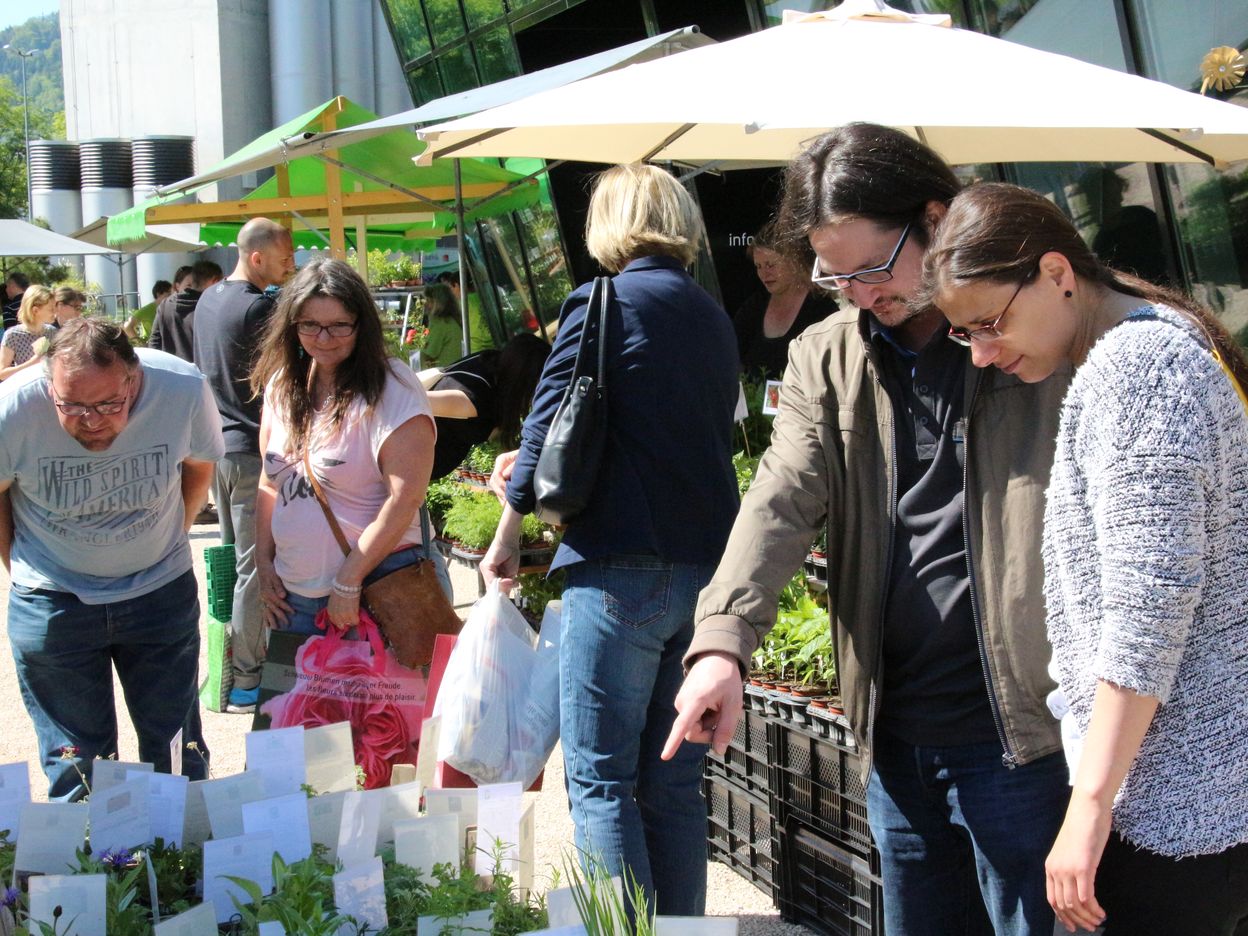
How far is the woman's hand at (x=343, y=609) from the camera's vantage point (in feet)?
11.8

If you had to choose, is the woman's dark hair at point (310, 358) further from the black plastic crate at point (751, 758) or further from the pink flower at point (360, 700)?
the black plastic crate at point (751, 758)

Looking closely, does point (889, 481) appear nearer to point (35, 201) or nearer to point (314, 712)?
point (314, 712)

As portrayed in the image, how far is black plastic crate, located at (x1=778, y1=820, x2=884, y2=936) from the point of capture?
11.0ft

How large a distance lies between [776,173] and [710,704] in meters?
8.38

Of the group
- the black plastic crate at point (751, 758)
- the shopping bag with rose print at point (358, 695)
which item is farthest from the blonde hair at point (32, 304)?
the black plastic crate at point (751, 758)

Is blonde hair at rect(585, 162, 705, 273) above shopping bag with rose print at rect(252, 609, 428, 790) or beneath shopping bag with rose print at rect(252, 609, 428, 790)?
above

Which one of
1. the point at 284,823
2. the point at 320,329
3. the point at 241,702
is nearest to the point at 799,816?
the point at 284,823

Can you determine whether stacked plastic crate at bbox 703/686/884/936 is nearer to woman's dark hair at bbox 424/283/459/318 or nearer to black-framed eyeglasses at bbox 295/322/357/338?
black-framed eyeglasses at bbox 295/322/357/338

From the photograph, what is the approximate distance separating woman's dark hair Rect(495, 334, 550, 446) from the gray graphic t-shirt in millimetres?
1082

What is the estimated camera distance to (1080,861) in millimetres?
1629

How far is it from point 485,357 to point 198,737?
160 centimetres

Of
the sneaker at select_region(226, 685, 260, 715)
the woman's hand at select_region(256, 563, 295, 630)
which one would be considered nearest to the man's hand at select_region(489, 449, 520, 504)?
the woman's hand at select_region(256, 563, 295, 630)

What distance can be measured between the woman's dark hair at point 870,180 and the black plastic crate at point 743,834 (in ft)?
7.32

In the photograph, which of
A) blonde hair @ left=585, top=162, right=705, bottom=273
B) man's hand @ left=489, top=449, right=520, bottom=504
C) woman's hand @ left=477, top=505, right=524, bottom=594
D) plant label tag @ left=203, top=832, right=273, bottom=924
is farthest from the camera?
man's hand @ left=489, top=449, right=520, bottom=504
